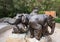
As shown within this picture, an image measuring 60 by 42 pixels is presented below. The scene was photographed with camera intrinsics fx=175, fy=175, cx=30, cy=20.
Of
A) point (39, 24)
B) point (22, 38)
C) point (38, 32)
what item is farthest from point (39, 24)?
point (22, 38)

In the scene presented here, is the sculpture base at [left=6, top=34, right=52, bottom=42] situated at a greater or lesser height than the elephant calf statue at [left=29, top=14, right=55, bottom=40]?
lesser

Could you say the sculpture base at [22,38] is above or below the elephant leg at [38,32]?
below

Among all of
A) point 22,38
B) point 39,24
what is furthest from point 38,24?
point 22,38

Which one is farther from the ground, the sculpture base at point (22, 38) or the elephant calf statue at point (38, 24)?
the elephant calf statue at point (38, 24)

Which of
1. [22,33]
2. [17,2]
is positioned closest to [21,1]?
[17,2]

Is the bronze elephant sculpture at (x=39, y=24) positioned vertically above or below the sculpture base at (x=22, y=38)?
above

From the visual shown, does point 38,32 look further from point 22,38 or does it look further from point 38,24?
point 22,38

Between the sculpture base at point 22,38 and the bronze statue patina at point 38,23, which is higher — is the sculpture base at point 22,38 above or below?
below

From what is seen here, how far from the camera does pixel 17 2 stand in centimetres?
776

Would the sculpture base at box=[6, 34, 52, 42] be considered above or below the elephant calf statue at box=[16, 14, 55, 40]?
below

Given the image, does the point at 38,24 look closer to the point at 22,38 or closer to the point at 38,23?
the point at 38,23

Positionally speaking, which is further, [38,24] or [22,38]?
[22,38]

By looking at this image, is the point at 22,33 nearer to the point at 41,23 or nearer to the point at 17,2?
the point at 41,23

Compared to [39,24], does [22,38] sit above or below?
below
